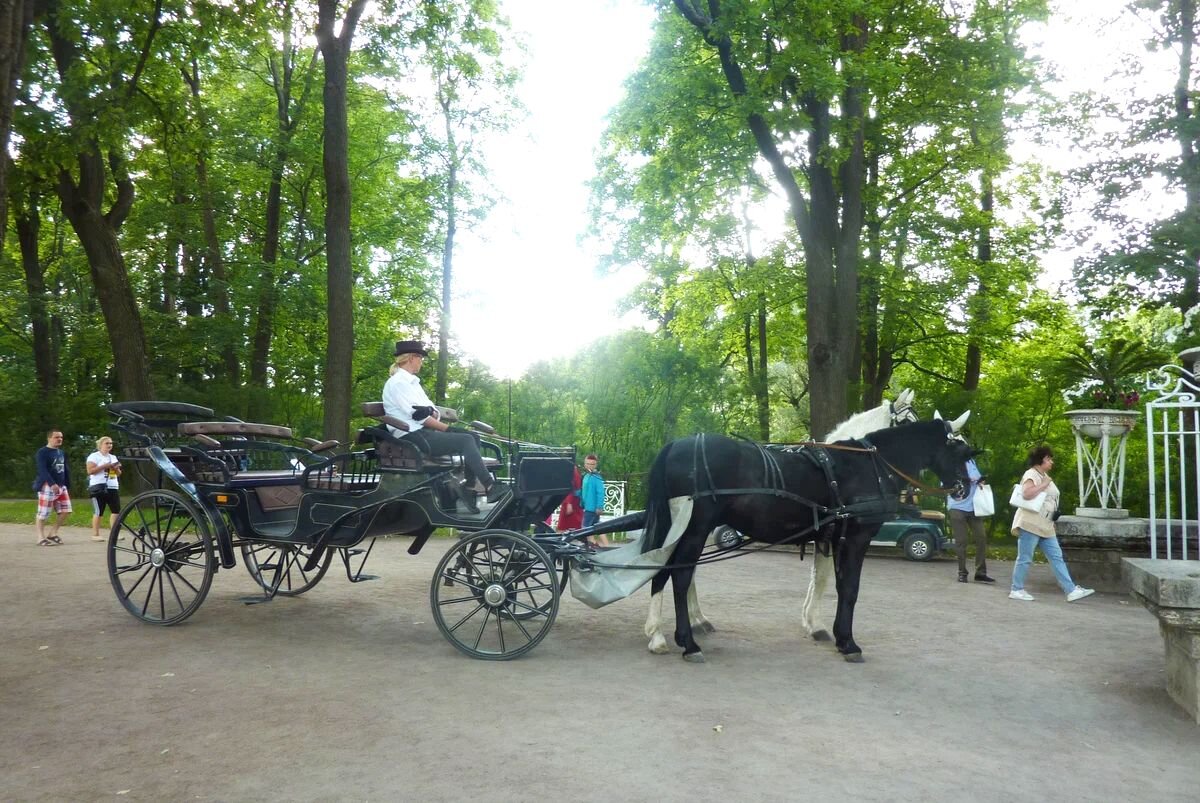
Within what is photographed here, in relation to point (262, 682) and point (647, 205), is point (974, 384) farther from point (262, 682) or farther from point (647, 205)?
point (262, 682)

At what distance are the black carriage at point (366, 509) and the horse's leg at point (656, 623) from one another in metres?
0.74

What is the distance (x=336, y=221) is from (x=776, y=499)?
10567 millimetres

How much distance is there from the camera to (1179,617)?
18.5ft

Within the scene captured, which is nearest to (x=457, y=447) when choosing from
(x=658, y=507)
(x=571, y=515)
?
(x=658, y=507)

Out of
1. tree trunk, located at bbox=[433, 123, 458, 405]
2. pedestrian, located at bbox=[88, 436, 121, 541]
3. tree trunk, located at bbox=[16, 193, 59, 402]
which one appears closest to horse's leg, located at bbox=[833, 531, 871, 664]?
pedestrian, located at bbox=[88, 436, 121, 541]

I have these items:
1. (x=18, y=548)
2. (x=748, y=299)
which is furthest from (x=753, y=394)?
(x=18, y=548)

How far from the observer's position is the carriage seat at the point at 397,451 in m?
7.19

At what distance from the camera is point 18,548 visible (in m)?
13.2

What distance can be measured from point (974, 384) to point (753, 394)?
6.29 metres

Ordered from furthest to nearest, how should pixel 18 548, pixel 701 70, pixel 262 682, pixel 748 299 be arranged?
pixel 748 299 < pixel 701 70 < pixel 18 548 < pixel 262 682

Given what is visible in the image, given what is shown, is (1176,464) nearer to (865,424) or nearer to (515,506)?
(865,424)

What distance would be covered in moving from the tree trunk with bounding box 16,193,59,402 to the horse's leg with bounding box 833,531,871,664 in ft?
71.9

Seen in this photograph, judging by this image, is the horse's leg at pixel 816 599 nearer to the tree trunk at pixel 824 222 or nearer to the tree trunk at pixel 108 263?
the tree trunk at pixel 824 222

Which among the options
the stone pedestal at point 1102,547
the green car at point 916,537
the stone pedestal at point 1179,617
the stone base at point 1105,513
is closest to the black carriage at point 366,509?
the stone pedestal at point 1179,617
